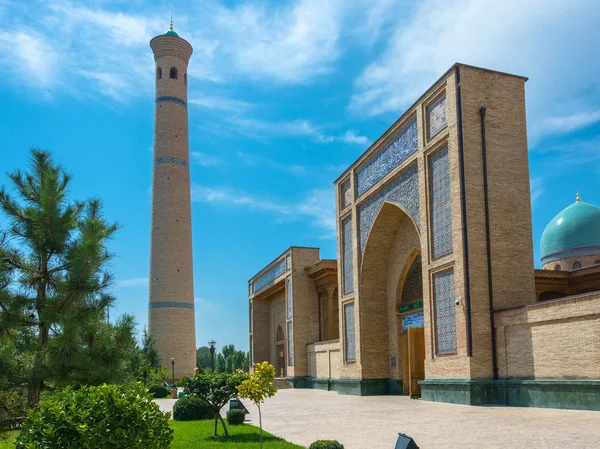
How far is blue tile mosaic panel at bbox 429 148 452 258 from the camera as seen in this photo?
1560 centimetres

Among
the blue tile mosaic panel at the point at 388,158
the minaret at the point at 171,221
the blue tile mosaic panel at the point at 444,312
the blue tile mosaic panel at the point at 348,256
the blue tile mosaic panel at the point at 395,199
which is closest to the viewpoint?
the blue tile mosaic panel at the point at 444,312

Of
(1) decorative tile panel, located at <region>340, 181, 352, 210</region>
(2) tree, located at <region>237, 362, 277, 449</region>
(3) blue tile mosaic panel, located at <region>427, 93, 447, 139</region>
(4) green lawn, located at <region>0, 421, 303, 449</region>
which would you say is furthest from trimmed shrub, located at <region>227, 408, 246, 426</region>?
(1) decorative tile panel, located at <region>340, 181, 352, 210</region>

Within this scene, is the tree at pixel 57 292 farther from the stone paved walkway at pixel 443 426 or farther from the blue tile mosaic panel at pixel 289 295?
the blue tile mosaic panel at pixel 289 295

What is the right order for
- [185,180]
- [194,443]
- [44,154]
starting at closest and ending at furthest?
[44,154], [194,443], [185,180]

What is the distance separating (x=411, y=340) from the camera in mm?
18812

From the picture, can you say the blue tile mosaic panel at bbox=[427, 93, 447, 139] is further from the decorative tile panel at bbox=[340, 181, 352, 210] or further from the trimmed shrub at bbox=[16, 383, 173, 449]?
the trimmed shrub at bbox=[16, 383, 173, 449]

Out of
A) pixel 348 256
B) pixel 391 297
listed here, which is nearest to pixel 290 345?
pixel 348 256

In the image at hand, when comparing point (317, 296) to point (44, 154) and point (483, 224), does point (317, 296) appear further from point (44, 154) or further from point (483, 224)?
point (44, 154)

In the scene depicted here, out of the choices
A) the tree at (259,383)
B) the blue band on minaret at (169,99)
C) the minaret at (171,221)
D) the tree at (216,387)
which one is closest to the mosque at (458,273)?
the tree at (216,387)

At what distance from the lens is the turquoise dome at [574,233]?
29.7 meters

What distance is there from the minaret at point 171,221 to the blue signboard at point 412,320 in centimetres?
1957

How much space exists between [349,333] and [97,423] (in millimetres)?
18262

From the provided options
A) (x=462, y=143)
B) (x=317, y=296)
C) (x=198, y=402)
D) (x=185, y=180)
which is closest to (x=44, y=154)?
(x=198, y=402)

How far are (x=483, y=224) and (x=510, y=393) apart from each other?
3874 millimetres
